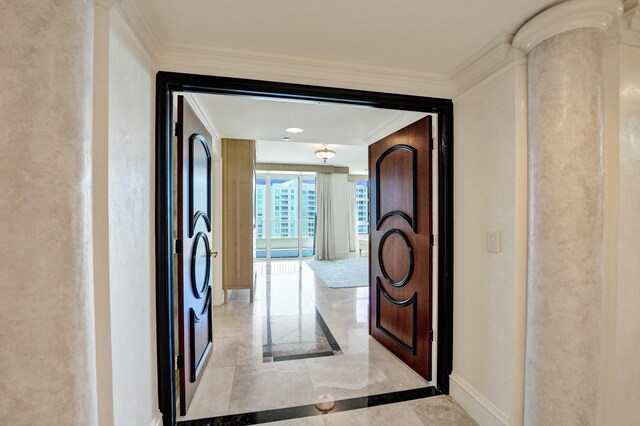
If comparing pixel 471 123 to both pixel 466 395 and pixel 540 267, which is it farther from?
pixel 466 395

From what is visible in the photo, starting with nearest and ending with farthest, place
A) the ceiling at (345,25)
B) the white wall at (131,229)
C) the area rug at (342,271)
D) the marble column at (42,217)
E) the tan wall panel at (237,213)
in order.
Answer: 1. the marble column at (42,217)
2. the white wall at (131,229)
3. the ceiling at (345,25)
4. the tan wall panel at (237,213)
5. the area rug at (342,271)

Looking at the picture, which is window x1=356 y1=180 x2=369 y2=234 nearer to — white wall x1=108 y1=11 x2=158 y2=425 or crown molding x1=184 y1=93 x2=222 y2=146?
crown molding x1=184 y1=93 x2=222 y2=146

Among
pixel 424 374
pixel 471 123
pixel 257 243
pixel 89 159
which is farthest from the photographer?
pixel 257 243

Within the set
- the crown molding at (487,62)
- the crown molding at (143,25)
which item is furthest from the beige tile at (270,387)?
the crown molding at (487,62)

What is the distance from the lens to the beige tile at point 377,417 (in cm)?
169

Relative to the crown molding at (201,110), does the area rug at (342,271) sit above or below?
below

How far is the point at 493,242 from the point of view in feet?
5.14

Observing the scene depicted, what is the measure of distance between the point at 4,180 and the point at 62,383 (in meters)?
0.55

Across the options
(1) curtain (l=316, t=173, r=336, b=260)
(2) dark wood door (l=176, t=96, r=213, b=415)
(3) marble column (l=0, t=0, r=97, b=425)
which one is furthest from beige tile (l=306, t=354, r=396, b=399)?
(1) curtain (l=316, t=173, r=336, b=260)

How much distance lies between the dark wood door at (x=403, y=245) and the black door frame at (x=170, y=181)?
0.36 feet

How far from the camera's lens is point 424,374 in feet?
6.83

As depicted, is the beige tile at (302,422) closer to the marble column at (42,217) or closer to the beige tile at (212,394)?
the beige tile at (212,394)

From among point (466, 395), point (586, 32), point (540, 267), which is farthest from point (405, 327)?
point (586, 32)

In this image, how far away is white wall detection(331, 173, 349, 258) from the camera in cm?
786
